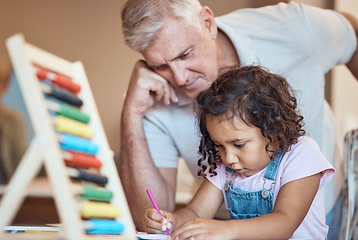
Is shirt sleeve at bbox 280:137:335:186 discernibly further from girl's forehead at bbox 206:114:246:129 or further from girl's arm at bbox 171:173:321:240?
girl's forehead at bbox 206:114:246:129

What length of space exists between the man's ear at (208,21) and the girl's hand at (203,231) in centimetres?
85

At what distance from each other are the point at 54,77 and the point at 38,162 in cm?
22

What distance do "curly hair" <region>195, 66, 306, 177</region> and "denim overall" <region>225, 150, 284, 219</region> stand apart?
0.11 ft

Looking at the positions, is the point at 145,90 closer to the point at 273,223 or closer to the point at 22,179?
the point at 273,223

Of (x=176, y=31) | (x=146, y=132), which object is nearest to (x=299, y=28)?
(x=176, y=31)

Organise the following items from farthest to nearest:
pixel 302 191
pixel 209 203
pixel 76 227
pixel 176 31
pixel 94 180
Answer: pixel 176 31, pixel 209 203, pixel 302 191, pixel 94 180, pixel 76 227

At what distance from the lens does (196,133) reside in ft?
5.99

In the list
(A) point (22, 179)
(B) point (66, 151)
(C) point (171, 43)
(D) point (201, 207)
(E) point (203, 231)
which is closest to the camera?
(A) point (22, 179)

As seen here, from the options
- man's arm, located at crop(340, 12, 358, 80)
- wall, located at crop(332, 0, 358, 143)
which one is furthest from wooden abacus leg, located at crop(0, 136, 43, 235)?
wall, located at crop(332, 0, 358, 143)

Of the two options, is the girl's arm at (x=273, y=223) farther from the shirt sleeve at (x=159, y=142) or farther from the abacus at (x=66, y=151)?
the shirt sleeve at (x=159, y=142)

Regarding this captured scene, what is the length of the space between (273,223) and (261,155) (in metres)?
0.23

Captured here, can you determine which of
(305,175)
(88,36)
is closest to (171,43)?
(305,175)

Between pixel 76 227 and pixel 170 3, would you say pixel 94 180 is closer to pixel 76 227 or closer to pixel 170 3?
pixel 76 227

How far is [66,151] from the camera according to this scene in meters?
0.95
